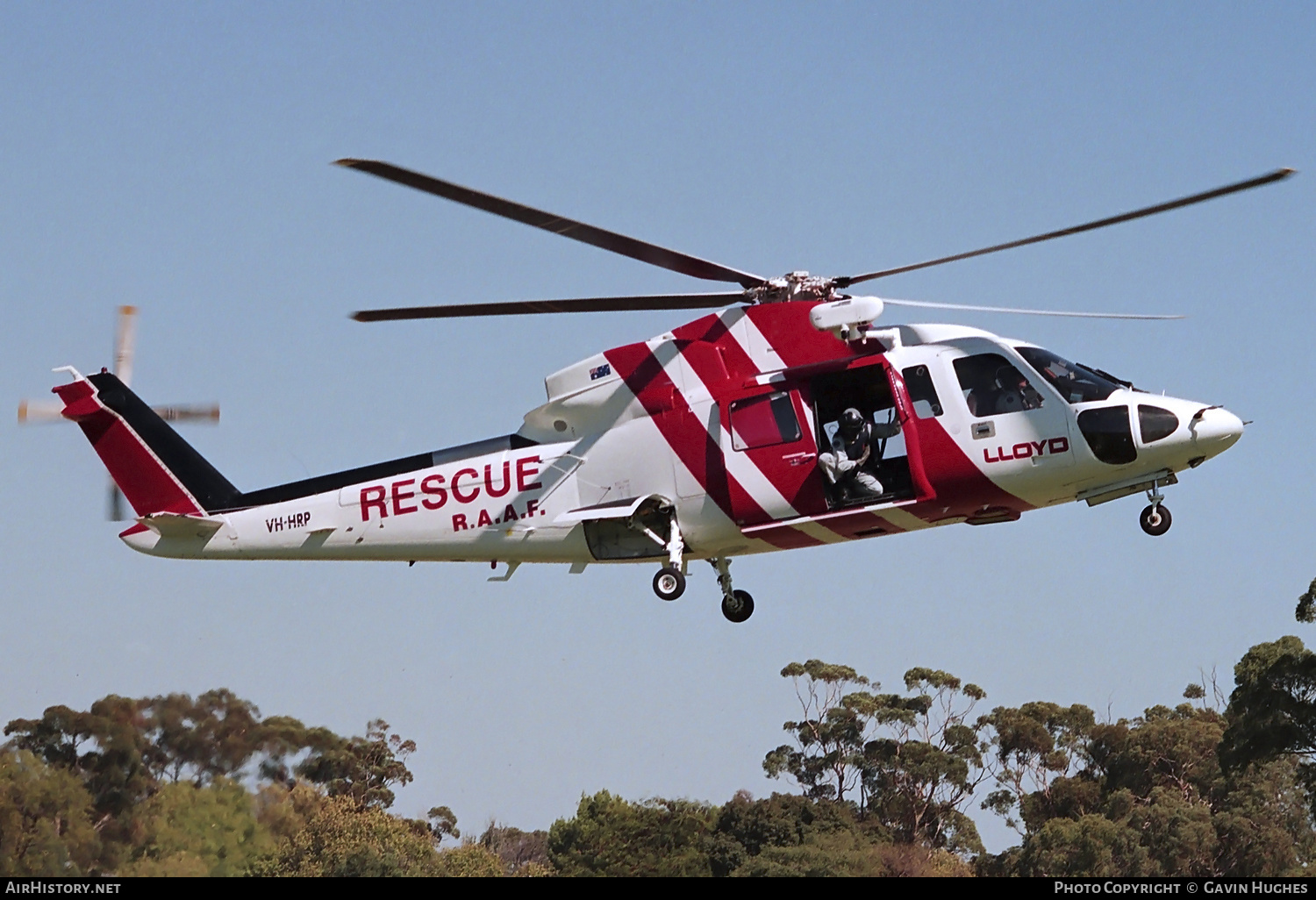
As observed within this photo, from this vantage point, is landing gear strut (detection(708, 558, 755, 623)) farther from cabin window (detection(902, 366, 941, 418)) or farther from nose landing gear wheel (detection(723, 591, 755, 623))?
cabin window (detection(902, 366, 941, 418))

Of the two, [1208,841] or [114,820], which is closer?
[114,820]

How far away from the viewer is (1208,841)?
3909 cm

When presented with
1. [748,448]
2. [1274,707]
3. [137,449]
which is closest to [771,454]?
[748,448]

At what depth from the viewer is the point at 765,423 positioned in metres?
16.4

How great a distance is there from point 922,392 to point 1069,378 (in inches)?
59.2

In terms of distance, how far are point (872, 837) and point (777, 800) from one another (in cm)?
283

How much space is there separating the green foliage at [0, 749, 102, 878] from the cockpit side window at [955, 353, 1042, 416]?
42.4ft

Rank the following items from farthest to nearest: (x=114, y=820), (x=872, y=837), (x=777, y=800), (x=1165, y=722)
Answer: (x=1165, y=722)
(x=777, y=800)
(x=872, y=837)
(x=114, y=820)

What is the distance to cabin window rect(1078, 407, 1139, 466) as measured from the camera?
15.6 m

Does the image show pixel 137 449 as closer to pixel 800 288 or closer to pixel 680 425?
pixel 680 425

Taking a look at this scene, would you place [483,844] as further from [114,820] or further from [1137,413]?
[1137,413]

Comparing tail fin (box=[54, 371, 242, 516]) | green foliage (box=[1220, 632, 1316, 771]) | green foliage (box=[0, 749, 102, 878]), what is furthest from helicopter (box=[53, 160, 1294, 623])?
green foliage (box=[1220, 632, 1316, 771])

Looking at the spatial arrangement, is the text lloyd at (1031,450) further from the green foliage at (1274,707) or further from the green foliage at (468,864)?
the green foliage at (1274,707)
